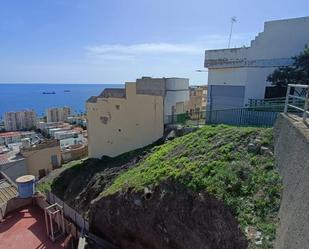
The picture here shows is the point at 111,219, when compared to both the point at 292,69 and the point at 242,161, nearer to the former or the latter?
the point at 242,161

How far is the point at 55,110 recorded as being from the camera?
75.5m

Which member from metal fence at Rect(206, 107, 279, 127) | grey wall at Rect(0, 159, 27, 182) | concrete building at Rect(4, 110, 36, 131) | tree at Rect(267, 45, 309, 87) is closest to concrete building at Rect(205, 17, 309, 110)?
tree at Rect(267, 45, 309, 87)

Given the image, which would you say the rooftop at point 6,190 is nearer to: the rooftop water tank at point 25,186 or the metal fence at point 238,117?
the rooftop water tank at point 25,186

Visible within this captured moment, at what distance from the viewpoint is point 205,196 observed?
639 centimetres

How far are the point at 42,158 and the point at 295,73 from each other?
66.8 ft

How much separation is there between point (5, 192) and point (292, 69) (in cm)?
1414

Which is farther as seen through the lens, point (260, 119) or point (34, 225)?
point (260, 119)

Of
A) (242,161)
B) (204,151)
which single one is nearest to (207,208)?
(242,161)

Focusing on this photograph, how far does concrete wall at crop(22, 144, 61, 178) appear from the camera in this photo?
806 inches

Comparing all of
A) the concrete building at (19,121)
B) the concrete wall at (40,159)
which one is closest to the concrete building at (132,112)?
the concrete wall at (40,159)

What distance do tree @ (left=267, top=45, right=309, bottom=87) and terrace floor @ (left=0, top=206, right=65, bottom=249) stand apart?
1223cm

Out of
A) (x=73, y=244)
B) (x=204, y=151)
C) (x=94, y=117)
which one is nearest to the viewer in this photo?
(x=73, y=244)

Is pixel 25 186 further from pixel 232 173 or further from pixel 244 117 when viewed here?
pixel 244 117

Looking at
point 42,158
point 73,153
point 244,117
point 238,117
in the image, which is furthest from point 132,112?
point 73,153
